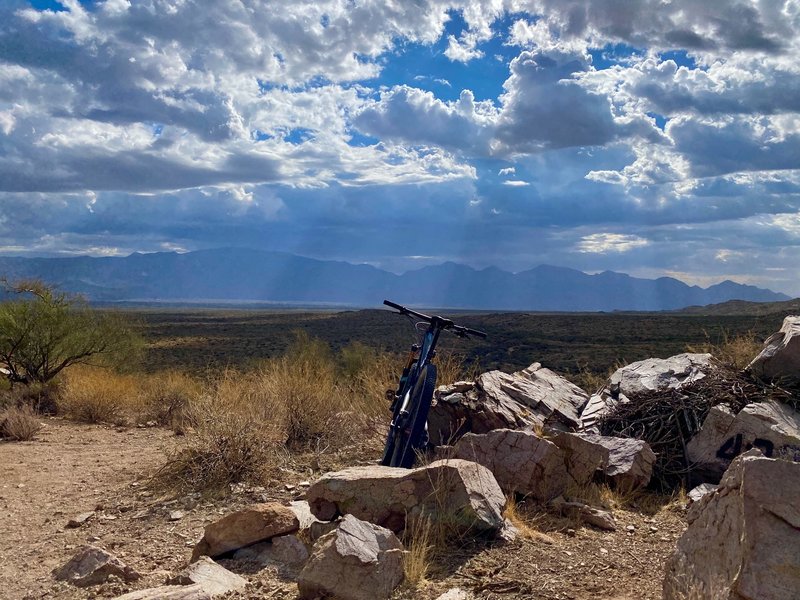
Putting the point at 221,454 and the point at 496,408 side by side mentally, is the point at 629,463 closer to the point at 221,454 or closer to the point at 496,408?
the point at 496,408

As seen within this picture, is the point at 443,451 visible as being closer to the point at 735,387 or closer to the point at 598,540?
the point at 598,540

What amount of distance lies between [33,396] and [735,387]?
13.3 m

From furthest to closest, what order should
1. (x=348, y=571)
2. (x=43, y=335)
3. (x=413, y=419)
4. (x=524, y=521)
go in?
(x=43, y=335)
(x=413, y=419)
(x=524, y=521)
(x=348, y=571)

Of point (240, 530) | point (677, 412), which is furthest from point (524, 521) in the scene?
point (677, 412)

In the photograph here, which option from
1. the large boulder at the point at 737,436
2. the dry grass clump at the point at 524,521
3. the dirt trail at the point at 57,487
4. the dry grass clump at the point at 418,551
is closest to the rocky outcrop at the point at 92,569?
the dirt trail at the point at 57,487

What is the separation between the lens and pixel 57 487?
8977 millimetres

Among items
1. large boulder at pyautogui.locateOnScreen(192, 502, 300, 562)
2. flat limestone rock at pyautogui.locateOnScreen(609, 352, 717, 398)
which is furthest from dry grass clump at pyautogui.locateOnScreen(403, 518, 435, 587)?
flat limestone rock at pyautogui.locateOnScreen(609, 352, 717, 398)

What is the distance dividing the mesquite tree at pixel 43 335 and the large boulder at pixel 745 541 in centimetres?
1571

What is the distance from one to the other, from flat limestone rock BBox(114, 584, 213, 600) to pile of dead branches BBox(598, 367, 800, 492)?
17.8 ft

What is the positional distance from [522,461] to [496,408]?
172 cm

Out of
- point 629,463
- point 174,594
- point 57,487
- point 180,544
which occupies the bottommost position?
point 57,487

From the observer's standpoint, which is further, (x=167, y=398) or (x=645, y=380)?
(x=167, y=398)

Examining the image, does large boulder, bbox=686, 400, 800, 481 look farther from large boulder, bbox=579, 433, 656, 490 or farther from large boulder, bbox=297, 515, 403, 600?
large boulder, bbox=297, 515, 403, 600

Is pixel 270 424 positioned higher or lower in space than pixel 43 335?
lower
